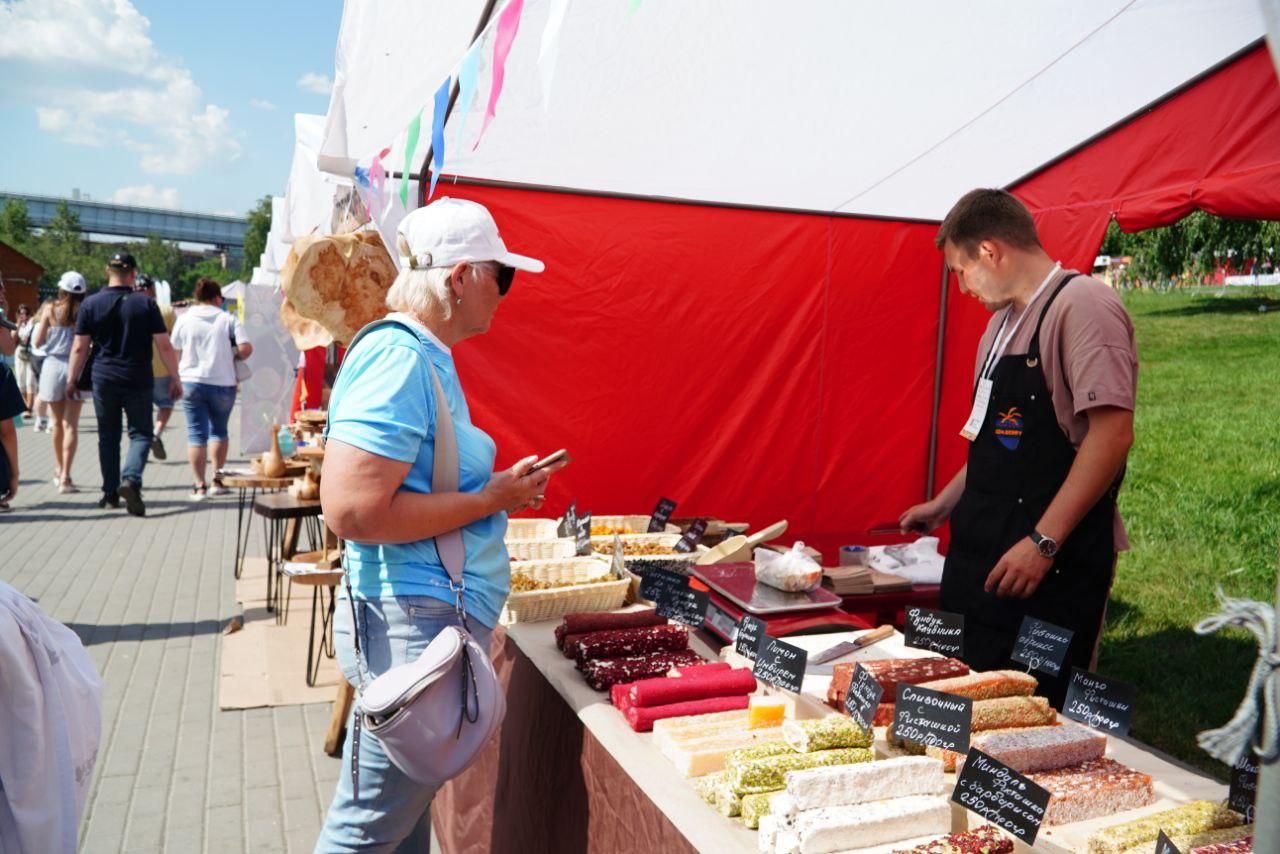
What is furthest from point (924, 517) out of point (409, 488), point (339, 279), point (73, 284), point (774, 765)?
point (73, 284)

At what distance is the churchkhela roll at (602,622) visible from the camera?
259 centimetres

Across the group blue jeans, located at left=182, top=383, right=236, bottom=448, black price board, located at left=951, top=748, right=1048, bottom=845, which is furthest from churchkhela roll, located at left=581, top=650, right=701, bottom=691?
blue jeans, located at left=182, top=383, right=236, bottom=448

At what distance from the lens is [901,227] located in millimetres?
5488

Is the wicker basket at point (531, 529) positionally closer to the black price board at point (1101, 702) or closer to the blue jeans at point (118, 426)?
the black price board at point (1101, 702)

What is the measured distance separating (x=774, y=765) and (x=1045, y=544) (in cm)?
140

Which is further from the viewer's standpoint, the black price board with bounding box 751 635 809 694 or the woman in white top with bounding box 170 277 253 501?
the woman in white top with bounding box 170 277 253 501

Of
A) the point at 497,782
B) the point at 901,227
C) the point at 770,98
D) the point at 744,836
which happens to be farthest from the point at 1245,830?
the point at 901,227

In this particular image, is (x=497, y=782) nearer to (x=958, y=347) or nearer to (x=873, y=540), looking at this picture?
(x=873, y=540)

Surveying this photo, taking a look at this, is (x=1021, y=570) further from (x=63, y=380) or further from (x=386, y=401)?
(x=63, y=380)

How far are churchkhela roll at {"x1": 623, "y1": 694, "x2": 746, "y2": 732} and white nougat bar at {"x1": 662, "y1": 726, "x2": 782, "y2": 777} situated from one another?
11cm

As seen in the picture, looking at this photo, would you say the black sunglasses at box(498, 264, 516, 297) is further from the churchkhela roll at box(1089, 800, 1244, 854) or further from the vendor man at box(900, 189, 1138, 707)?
the churchkhela roll at box(1089, 800, 1244, 854)

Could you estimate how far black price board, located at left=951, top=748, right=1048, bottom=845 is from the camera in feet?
4.93

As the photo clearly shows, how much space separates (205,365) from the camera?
9047 mm

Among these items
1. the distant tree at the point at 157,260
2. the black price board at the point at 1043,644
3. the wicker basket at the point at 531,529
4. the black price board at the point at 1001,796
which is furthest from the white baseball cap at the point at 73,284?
the distant tree at the point at 157,260
